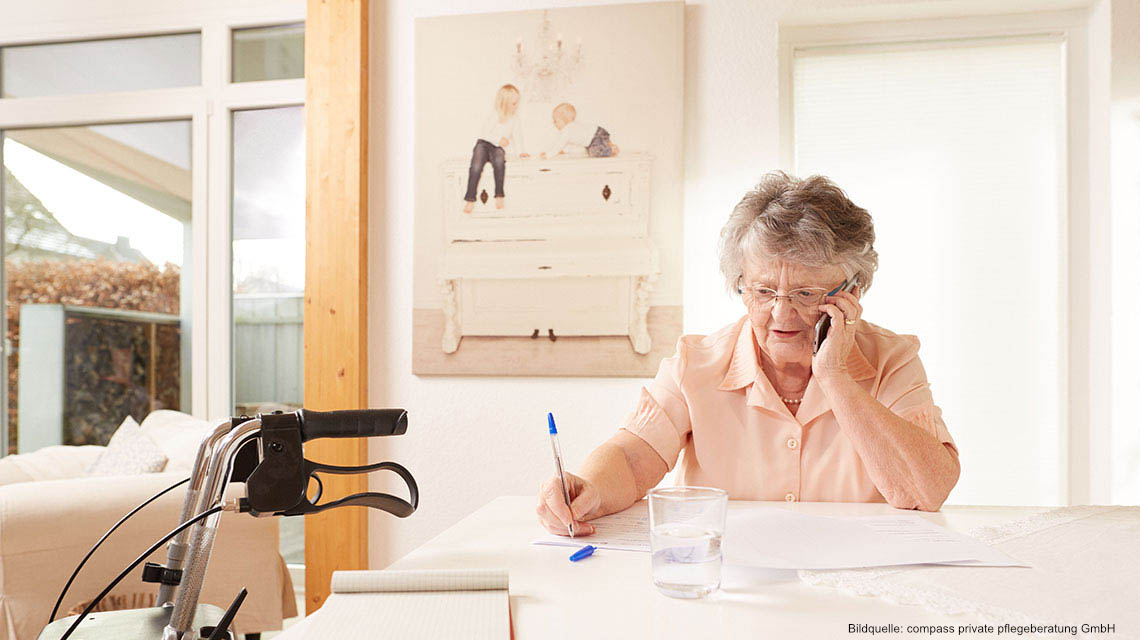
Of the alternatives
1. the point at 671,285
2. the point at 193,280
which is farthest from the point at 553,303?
the point at 193,280

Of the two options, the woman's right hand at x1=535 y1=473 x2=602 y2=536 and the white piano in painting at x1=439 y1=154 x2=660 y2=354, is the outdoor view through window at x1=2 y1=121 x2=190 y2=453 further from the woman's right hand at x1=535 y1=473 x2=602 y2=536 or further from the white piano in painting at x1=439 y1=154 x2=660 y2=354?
the woman's right hand at x1=535 y1=473 x2=602 y2=536

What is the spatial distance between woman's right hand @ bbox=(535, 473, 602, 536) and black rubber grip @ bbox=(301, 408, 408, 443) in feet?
1.34

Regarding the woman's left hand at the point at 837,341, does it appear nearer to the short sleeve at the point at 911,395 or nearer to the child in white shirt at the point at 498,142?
the short sleeve at the point at 911,395

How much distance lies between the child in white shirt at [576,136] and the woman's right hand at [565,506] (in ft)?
5.48

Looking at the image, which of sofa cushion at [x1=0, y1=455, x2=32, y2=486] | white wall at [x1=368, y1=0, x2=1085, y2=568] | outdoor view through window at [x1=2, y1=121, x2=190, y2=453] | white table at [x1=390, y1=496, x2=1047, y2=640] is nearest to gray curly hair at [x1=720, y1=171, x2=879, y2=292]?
white table at [x1=390, y1=496, x2=1047, y2=640]

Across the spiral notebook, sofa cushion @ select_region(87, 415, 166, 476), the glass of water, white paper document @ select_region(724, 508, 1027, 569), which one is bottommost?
sofa cushion @ select_region(87, 415, 166, 476)

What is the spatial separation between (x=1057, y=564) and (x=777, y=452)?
2.41 ft

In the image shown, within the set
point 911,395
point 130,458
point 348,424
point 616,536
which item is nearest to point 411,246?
point 130,458

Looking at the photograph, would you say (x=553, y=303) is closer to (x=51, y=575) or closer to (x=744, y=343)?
(x=744, y=343)

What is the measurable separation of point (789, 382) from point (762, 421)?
0.38ft

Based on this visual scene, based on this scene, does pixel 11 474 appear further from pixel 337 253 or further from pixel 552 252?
pixel 552 252

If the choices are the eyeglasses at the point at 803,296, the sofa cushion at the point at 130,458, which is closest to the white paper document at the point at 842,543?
the eyeglasses at the point at 803,296

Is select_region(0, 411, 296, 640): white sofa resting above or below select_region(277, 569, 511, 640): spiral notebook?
below

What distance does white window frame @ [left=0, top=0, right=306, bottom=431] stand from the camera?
313 cm
